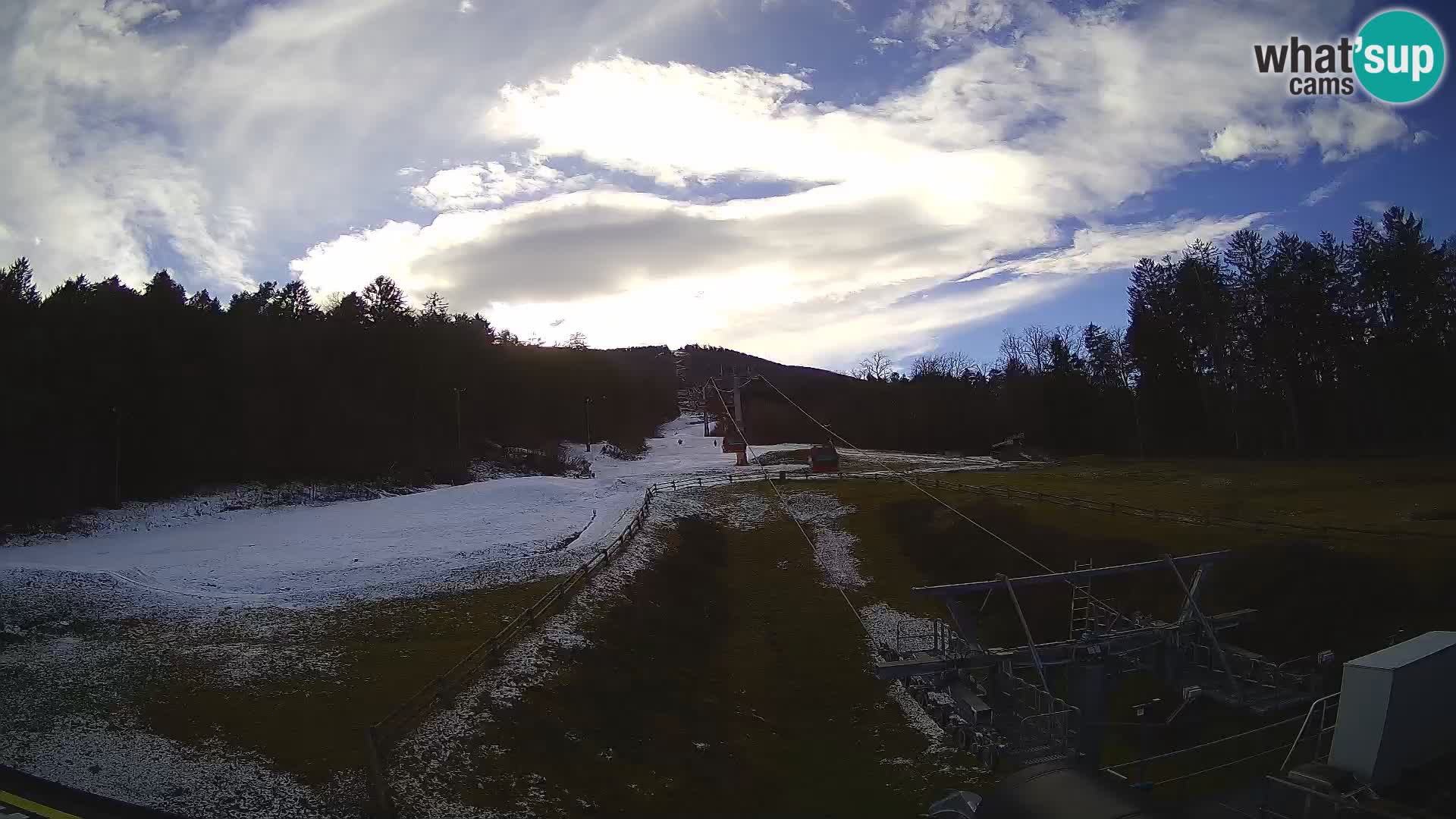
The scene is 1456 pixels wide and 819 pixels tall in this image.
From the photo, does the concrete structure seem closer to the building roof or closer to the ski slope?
the building roof

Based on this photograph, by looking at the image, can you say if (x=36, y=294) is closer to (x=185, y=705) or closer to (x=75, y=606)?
(x=75, y=606)

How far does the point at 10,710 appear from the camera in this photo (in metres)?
15.2

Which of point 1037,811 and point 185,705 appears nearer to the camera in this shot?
point 1037,811

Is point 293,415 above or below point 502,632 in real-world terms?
above

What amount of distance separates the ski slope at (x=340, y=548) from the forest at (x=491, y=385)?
7.09 metres

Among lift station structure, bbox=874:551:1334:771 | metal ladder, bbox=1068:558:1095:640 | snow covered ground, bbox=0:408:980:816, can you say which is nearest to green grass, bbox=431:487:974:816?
snow covered ground, bbox=0:408:980:816

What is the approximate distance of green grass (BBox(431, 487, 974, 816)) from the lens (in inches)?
607

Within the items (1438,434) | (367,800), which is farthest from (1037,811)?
(1438,434)

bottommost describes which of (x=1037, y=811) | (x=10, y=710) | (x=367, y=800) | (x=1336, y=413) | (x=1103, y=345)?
(x=367, y=800)

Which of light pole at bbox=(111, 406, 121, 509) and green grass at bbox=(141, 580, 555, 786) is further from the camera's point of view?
light pole at bbox=(111, 406, 121, 509)

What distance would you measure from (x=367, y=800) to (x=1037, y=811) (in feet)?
37.8

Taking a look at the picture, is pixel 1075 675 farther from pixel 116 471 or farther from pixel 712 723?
pixel 116 471

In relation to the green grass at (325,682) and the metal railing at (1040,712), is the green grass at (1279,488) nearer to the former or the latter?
the metal railing at (1040,712)

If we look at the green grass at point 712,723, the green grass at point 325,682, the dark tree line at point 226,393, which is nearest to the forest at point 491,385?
the dark tree line at point 226,393
